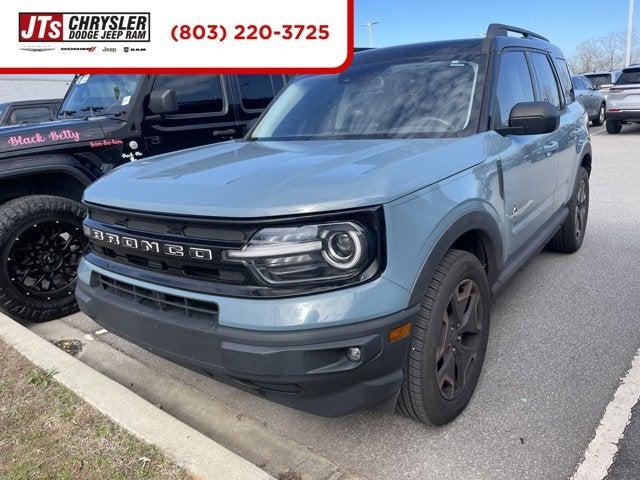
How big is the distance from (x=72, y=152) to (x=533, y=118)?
3408 millimetres

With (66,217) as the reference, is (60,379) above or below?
below

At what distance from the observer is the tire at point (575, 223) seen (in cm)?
478

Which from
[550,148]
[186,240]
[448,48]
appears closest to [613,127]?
[550,148]

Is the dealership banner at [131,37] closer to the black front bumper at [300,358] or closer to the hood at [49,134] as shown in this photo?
the hood at [49,134]

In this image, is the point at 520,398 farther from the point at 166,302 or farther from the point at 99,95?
the point at 99,95

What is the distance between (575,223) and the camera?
4.86 metres

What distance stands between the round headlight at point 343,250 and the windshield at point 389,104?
1108mm

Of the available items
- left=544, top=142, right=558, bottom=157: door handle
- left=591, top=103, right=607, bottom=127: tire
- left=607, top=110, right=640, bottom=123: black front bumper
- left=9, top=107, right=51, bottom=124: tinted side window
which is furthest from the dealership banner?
left=591, top=103, right=607, bottom=127: tire

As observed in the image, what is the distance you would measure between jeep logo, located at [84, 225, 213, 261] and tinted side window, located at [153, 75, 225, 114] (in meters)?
2.61

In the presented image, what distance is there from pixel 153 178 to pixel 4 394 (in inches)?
59.5

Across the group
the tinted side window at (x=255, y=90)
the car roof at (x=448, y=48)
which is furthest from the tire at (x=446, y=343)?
the tinted side window at (x=255, y=90)

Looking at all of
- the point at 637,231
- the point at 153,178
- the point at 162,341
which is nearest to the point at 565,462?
the point at 162,341

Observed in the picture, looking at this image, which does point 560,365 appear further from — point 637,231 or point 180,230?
point 637,231

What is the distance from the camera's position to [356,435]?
101 inches
